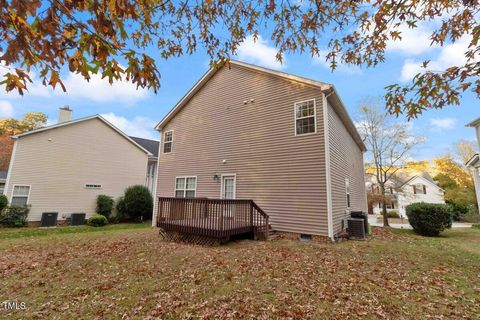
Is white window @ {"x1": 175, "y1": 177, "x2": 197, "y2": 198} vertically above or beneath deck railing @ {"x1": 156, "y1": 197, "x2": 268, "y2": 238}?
above

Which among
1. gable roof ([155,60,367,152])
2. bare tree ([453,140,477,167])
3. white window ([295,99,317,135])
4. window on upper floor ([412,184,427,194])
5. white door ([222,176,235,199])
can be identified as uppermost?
bare tree ([453,140,477,167])

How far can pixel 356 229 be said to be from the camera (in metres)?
9.46

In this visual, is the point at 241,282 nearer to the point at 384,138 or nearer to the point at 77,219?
the point at 77,219

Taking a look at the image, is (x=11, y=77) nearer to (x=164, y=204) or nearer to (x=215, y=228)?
(x=215, y=228)

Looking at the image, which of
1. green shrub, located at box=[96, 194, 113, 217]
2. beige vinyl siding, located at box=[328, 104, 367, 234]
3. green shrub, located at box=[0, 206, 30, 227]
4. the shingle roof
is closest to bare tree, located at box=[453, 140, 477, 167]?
beige vinyl siding, located at box=[328, 104, 367, 234]

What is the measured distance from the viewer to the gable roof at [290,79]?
9.09m

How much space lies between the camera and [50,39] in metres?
2.14

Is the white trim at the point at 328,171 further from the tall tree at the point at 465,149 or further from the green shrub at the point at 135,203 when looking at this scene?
the tall tree at the point at 465,149

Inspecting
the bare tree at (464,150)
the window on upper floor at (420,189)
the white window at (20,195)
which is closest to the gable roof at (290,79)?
the white window at (20,195)

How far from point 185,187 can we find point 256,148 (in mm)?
4745

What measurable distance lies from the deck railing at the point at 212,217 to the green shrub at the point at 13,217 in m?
10.5

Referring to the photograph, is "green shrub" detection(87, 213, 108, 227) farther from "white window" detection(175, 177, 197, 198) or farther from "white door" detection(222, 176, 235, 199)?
"white door" detection(222, 176, 235, 199)

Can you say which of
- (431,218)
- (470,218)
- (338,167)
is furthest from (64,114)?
(470,218)

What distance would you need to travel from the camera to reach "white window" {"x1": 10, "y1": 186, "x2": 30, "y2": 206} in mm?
13717
